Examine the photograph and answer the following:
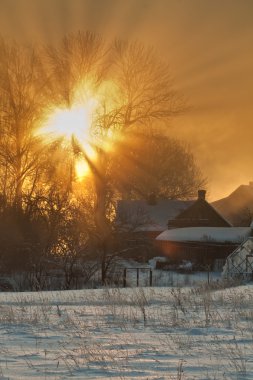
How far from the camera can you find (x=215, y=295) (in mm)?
14492

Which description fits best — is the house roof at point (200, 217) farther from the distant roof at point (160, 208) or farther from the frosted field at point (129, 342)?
the frosted field at point (129, 342)

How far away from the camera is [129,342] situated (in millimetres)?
7395

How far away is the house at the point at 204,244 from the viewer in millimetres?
41906

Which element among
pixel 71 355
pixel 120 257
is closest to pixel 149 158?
pixel 120 257

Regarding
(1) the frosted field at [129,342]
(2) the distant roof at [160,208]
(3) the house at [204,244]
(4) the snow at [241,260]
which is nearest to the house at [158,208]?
(2) the distant roof at [160,208]

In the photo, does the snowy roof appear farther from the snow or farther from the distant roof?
the distant roof

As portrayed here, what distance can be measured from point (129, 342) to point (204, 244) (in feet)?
120

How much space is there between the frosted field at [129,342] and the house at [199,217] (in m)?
45.7

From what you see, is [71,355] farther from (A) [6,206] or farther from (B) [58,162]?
(B) [58,162]

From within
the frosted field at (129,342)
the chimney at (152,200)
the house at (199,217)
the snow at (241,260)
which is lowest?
the frosted field at (129,342)

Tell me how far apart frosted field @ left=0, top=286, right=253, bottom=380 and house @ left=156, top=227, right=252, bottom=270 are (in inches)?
1163

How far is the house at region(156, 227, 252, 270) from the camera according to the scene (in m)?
41.9

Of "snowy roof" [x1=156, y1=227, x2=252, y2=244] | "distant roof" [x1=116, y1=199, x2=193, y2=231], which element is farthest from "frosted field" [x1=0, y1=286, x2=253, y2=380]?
"distant roof" [x1=116, y1=199, x2=193, y2=231]

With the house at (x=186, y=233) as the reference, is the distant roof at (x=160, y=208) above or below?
above
